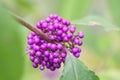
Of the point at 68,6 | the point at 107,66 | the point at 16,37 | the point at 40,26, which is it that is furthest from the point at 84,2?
the point at 16,37

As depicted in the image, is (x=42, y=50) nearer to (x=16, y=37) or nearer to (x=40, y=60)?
(x=40, y=60)

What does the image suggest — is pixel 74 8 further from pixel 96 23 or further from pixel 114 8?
pixel 96 23

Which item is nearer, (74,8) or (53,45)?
(53,45)

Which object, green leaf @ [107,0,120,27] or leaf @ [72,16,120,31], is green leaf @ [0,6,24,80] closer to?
leaf @ [72,16,120,31]

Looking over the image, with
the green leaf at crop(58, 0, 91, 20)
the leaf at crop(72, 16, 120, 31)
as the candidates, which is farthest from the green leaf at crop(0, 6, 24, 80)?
the green leaf at crop(58, 0, 91, 20)

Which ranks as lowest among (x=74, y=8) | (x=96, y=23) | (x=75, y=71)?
(x=75, y=71)

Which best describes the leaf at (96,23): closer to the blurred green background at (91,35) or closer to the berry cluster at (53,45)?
the blurred green background at (91,35)

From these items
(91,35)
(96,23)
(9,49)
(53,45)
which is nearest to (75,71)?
(53,45)
